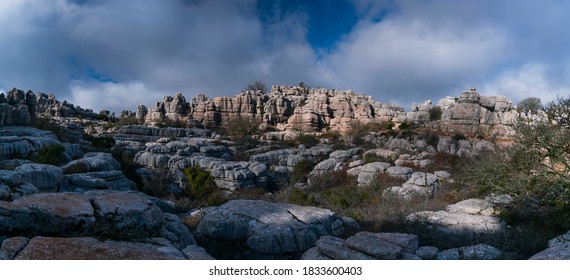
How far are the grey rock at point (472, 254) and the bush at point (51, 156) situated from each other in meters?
20.7

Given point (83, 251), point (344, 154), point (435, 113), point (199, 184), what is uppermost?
point (435, 113)

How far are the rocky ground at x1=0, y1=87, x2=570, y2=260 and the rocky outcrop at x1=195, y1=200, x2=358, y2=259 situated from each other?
3 cm

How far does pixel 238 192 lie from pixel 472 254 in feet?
60.5

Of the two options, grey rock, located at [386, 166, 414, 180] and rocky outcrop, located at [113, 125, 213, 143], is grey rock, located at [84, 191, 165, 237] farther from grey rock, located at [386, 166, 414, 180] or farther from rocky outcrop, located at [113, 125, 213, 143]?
rocky outcrop, located at [113, 125, 213, 143]

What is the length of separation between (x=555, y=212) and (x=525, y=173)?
187cm

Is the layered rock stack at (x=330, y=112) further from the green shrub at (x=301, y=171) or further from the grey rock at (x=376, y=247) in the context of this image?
the grey rock at (x=376, y=247)

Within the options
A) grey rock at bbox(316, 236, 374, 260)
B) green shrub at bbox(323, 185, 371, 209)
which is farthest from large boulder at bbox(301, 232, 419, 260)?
green shrub at bbox(323, 185, 371, 209)

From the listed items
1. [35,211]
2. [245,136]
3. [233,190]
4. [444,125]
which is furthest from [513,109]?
[35,211]

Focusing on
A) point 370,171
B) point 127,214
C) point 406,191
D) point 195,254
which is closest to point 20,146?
point 127,214

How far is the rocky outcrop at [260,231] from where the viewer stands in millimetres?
7699

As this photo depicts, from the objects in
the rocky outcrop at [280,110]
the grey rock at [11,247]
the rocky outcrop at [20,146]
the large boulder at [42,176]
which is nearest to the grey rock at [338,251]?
the grey rock at [11,247]

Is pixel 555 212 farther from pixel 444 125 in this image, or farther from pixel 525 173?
pixel 444 125

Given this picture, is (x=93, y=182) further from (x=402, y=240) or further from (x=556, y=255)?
(x=556, y=255)

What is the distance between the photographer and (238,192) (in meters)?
24.2
